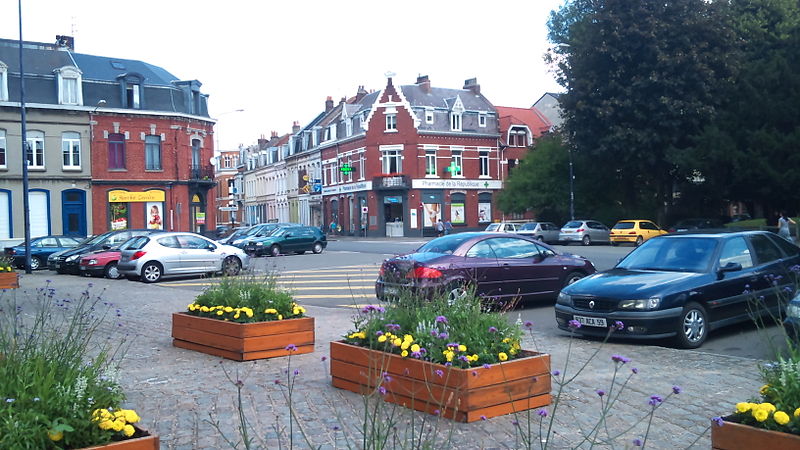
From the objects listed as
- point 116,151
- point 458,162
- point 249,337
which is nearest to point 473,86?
point 458,162

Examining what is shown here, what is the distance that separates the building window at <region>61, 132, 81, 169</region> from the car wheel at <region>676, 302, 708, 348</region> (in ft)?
142

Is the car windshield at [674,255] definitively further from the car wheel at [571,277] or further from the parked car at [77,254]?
the parked car at [77,254]

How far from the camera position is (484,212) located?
64.8 meters

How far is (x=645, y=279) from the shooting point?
9.65 metres

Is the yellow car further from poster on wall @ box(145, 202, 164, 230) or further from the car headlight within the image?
the car headlight

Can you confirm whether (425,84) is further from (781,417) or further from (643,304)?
(781,417)

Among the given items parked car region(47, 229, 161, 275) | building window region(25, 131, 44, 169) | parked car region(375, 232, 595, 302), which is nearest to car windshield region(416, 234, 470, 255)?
parked car region(375, 232, 595, 302)

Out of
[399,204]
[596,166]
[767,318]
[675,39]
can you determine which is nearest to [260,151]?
[399,204]

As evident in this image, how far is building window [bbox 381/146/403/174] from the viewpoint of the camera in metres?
61.9

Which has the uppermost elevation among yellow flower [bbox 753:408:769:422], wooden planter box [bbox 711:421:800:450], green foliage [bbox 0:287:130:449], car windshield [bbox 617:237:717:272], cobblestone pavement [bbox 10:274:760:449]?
car windshield [bbox 617:237:717:272]

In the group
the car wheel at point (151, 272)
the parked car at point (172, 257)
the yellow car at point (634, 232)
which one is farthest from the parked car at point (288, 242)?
the yellow car at point (634, 232)

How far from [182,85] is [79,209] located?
11.1 m

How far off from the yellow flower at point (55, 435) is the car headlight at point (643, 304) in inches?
282

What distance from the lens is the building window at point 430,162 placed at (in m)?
61.9
